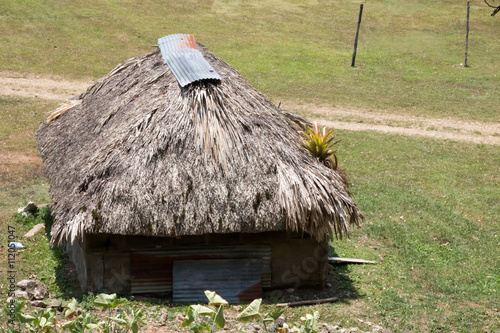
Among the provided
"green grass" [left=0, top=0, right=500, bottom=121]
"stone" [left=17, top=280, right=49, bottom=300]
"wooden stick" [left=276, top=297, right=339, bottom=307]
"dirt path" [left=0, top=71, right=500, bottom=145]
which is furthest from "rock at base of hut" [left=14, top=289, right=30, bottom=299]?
"green grass" [left=0, top=0, right=500, bottom=121]

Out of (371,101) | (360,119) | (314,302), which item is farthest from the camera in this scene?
(371,101)

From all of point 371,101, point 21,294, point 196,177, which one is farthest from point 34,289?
point 371,101

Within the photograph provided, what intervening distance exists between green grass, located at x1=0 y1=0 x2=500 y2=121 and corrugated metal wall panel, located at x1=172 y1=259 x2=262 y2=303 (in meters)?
14.1

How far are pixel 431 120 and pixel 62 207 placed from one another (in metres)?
15.9

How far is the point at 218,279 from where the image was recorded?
10.6 meters

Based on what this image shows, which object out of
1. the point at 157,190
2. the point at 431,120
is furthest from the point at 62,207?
the point at 431,120

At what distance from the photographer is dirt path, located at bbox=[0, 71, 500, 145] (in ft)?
70.8

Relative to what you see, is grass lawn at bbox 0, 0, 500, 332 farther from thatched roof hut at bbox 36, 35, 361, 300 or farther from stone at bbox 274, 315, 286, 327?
thatched roof hut at bbox 36, 35, 361, 300

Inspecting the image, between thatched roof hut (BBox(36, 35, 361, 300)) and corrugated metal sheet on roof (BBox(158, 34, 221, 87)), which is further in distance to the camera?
corrugated metal sheet on roof (BBox(158, 34, 221, 87))

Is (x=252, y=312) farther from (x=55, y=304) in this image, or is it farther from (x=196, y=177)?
(x=55, y=304)

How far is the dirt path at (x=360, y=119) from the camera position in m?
21.6

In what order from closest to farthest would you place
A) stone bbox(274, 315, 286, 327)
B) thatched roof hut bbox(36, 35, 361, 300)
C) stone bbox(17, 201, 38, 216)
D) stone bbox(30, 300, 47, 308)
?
1. stone bbox(274, 315, 286, 327)
2. stone bbox(30, 300, 47, 308)
3. thatched roof hut bbox(36, 35, 361, 300)
4. stone bbox(17, 201, 38, 216)

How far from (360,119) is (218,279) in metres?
13.3

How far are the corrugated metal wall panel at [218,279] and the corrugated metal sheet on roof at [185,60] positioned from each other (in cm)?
321
